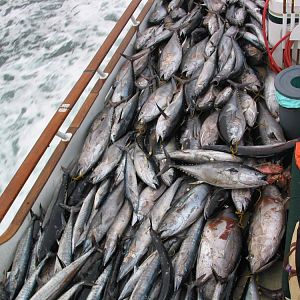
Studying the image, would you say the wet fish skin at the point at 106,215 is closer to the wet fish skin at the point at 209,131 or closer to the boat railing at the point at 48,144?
the boat railing at the point at 48,144

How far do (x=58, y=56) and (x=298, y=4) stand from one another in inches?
156

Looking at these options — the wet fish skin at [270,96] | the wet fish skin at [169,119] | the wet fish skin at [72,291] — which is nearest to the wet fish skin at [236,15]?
the wet fish skin at [270,96]

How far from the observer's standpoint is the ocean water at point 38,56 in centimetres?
491

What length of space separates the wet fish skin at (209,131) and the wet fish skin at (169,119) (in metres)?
0.22

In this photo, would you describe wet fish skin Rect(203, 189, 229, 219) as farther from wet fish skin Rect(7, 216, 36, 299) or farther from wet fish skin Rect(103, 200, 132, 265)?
wet fish skin Rect(7, 216, 36, 299)

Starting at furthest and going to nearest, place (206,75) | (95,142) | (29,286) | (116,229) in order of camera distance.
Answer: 1. (206,75)
2. (95,142)
3. (116,229)
4. (29,286)

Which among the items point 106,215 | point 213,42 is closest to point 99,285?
point 106,215

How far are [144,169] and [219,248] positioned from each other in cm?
83

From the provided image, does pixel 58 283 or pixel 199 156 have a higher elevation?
pixel 199 156

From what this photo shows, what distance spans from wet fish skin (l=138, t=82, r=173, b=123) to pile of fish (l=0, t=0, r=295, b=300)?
11 mm

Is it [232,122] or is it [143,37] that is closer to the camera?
[232,122]

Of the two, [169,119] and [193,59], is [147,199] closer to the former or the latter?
[169,119]

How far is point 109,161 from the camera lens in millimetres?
3084

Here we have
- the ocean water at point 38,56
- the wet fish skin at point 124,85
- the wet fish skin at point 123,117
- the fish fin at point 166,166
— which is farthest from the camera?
the ocean water at point 38,56
